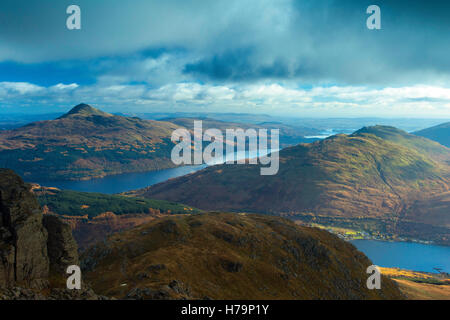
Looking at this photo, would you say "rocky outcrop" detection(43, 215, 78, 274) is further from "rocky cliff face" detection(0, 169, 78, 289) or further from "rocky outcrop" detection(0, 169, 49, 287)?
"rocky outcrop" detection(0, 169, 49, 287)

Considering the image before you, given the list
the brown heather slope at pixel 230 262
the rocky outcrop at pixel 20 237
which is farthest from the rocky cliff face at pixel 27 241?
the brown heather slope at pixel 230 262

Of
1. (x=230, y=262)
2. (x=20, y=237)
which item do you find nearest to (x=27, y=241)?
(x=20, y=237)

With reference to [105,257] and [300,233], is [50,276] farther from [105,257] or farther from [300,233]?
[300,233]

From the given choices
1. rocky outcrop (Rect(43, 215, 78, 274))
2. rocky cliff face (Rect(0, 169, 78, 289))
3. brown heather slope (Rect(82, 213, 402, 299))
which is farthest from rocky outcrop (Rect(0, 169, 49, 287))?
brown heather slope (Rect(82, 213, 402, 299))

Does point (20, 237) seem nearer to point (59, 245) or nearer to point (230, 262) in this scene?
point (59, 245)
